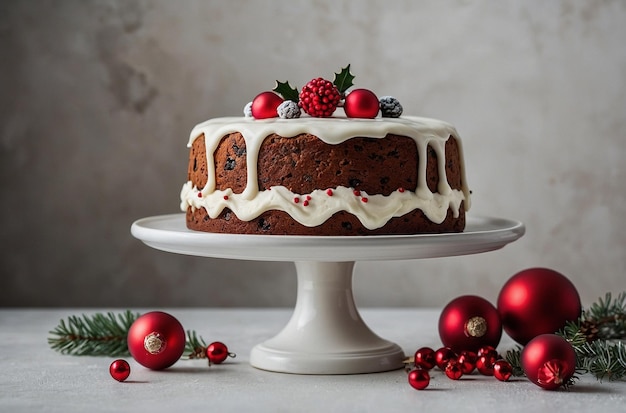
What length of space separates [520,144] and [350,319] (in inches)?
47.0

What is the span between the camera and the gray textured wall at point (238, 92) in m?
2.70

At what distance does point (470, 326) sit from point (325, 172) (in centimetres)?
43

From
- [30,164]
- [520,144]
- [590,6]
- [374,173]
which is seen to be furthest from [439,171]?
[30,164]

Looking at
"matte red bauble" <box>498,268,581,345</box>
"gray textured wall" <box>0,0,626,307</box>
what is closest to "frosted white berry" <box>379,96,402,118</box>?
"matte red bauble" <box>498,268,581,345</box>

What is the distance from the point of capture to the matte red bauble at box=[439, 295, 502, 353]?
68.1 inches

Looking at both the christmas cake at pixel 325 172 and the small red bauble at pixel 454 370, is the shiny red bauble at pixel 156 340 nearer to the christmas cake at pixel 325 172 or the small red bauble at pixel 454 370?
the christmas cake at pixel 325 172

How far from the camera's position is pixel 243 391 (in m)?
1.54

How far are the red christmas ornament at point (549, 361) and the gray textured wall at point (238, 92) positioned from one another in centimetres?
129

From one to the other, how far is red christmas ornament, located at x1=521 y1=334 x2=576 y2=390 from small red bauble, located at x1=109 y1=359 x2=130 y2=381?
2.30 ft

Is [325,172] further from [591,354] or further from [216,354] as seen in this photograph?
[591,354]

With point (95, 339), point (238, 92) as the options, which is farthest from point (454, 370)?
point (238, 92)

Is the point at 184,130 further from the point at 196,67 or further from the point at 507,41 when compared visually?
the point at 507,41

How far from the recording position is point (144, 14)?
8.88 ft

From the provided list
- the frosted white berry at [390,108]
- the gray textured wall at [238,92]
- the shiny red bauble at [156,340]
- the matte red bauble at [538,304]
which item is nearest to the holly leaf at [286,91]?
the frosted white berry at [390,108]
